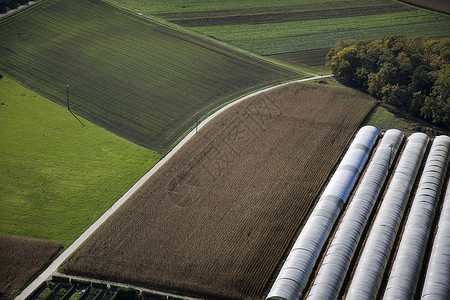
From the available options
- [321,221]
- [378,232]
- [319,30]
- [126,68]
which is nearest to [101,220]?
[321,221]

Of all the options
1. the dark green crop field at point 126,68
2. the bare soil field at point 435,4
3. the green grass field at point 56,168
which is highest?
the bare soil field at point 435,4

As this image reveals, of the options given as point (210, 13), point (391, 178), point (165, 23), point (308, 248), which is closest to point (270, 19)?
point (210, 13)

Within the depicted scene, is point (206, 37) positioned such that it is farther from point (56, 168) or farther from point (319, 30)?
point (56, 168)

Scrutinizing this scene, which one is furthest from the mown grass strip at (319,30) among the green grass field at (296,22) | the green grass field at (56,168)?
the green grass field at (56,168)

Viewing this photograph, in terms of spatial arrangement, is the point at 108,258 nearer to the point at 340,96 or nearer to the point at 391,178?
the point at 391,178

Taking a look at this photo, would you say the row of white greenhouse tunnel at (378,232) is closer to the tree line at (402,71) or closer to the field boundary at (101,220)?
the tree line at (402,71)

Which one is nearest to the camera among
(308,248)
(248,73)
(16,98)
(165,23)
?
(308,248)


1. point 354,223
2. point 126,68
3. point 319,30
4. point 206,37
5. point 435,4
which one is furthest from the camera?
point 435,4
